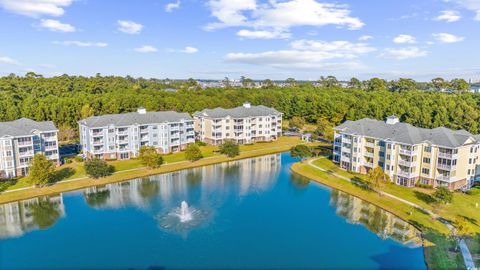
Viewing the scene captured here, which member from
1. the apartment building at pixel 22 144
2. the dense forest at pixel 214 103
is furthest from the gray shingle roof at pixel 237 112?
the apartment building at pixel 22 144

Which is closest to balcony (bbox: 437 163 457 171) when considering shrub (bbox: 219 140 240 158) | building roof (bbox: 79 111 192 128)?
shrub (bbox: 219 140 240 158)

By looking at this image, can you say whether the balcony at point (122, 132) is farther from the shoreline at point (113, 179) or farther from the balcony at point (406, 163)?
the balcony at point (406, 163)

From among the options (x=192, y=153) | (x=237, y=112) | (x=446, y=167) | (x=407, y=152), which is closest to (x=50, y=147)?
(x=192, y=153)

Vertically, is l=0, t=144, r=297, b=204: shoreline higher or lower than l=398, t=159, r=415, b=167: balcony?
lower

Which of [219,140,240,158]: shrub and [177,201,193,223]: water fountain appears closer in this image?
[177,201,193,223]: water fountain

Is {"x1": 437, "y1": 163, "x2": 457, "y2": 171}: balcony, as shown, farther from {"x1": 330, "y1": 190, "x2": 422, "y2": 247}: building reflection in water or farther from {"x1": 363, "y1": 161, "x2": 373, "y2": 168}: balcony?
{"x1": 330, "y1": 190, "x2": 422, "y2": 247}: building reflection in water
